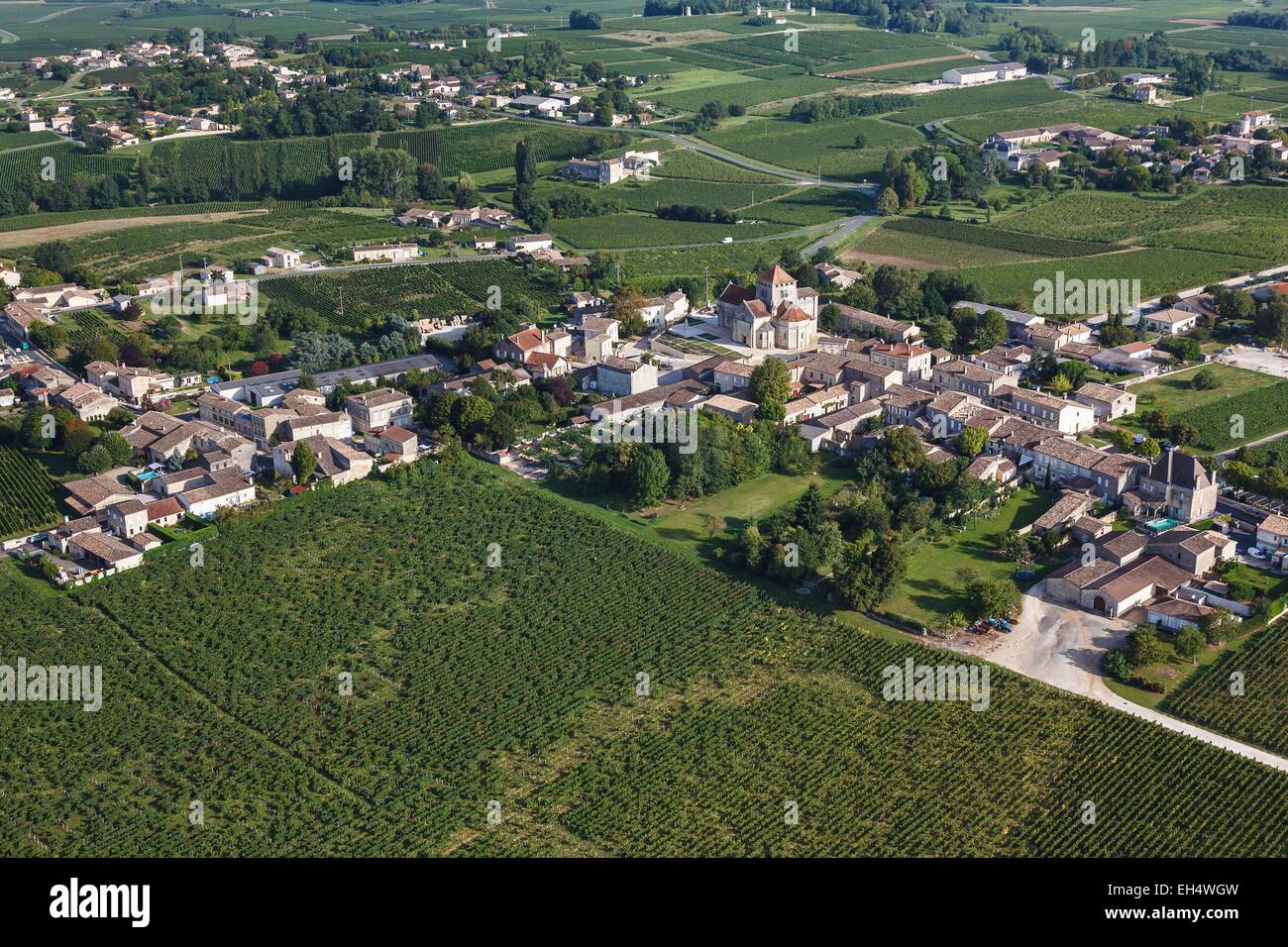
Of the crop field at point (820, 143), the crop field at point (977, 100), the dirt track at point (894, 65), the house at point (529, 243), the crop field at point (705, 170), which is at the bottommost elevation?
the house at point (529, 243)

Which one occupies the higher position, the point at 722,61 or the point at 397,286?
the point at 722,61

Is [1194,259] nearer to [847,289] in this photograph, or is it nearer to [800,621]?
[847,289]

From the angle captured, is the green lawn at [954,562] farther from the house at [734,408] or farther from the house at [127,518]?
the house at [127,518]

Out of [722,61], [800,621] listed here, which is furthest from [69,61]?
[800,621]

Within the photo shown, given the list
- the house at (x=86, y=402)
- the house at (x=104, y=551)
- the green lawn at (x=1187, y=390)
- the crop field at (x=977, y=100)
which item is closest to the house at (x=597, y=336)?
the house at (x=86, y=402)

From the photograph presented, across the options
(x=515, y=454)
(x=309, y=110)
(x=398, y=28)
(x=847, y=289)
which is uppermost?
(x=398, y=28)

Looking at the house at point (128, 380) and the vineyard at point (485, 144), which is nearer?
the house at point (128, 380)

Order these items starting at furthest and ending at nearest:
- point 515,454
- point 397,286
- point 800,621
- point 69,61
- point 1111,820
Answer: point 69,61 < point 397,286 < point 515,454 < point 800,621 < point 1111,820

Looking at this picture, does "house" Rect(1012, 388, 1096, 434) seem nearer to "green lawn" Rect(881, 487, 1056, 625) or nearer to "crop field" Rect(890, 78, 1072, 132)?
"green lawn" Rect(881, 487, 1056, 625)
